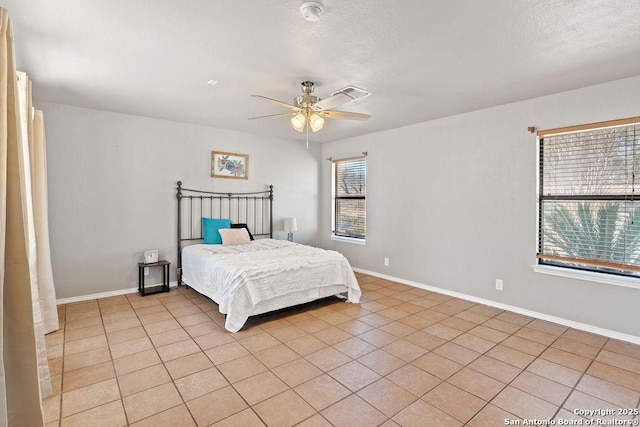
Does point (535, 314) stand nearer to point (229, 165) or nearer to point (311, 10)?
point (311, 10)

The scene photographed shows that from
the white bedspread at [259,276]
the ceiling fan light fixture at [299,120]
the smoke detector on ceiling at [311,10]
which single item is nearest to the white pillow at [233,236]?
the white bedspread at [259,276]

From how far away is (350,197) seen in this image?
6.16m

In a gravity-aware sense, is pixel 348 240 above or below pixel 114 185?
below

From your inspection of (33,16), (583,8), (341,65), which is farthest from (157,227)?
(583,8)

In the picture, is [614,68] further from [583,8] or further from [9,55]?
[9,55]

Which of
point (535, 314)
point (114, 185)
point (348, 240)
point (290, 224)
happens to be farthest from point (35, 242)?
point (535, 314)

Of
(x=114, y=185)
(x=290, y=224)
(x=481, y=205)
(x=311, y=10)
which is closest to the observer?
(x=311, y=10)

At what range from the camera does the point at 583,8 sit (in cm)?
198

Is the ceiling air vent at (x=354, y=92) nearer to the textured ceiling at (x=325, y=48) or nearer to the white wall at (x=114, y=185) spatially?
the textured ceiling at (x=325, y=48)

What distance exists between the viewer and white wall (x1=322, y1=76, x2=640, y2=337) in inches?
130

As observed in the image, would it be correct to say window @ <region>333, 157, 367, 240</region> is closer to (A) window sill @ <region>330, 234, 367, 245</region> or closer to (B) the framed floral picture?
(A) window sill @ <region>330, 234, 367, 245</region>

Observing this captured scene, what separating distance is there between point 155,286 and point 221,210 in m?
1.50

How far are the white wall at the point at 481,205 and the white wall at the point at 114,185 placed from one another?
267 cm

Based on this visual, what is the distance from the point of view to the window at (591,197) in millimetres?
3113
